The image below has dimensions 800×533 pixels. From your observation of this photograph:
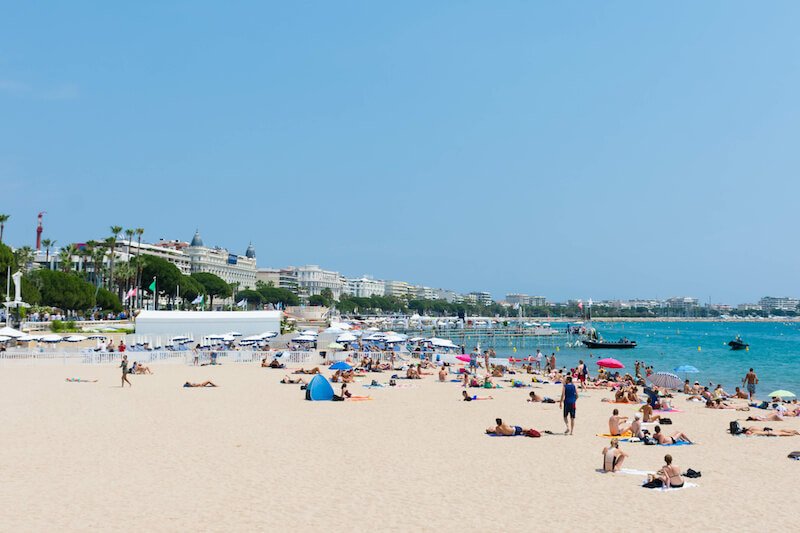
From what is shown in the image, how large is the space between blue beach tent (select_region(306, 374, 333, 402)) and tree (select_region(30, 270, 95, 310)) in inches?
2249

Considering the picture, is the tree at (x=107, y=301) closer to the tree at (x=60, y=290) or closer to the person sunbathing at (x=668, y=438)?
the tree at (x=60, y=290)

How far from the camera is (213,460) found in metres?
13.4

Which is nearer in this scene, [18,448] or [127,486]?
[127,486]

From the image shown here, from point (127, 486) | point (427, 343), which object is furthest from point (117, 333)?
point (127, 486)

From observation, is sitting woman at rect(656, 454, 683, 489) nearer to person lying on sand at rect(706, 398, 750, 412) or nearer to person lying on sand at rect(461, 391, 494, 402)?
person lying on sand at rect(461, 391, 494, 402)

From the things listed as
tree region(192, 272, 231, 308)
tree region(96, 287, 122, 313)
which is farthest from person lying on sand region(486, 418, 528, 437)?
tree region(192, 272, 231, 308)

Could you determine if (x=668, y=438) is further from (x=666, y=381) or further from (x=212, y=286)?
(x=212, y=286)

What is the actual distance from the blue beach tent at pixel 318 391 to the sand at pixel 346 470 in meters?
0.66

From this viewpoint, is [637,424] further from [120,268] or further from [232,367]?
[120,268]

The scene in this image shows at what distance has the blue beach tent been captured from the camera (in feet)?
76.0

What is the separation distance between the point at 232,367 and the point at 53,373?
27.2 feet

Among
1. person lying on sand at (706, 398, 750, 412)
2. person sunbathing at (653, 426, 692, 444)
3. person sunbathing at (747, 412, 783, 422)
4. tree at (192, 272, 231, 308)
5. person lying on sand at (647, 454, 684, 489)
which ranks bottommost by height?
person lying on sand at (706, 398, 750, 412)

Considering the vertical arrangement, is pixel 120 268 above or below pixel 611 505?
above

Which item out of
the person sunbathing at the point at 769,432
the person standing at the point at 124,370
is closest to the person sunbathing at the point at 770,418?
the person sunbathing at the point at 769,432
